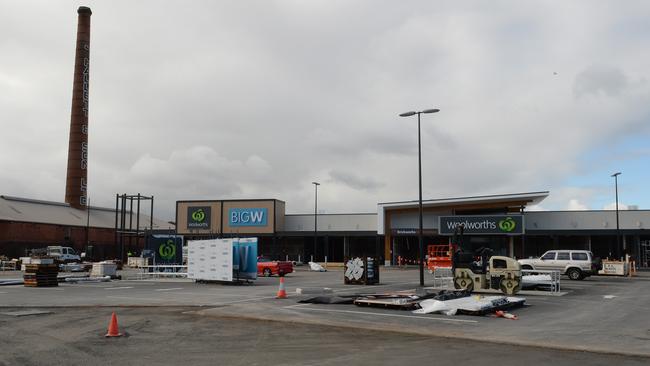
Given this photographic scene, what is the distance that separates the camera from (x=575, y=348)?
1084 centimetres

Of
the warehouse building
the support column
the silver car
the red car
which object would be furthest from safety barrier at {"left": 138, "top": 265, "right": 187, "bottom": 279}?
the support column

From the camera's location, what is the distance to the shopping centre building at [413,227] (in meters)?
56.9

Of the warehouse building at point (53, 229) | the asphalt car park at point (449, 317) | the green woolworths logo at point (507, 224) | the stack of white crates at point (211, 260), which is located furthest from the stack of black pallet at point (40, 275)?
the green woolworths logo at point (507, 224)

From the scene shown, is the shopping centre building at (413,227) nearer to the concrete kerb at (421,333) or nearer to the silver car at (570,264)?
the silver car at (570,264)

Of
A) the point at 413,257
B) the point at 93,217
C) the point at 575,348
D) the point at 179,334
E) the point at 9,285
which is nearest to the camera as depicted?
the point at 575,348

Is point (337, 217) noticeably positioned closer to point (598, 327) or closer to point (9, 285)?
point (9, 285)

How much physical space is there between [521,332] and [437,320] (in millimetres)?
2519

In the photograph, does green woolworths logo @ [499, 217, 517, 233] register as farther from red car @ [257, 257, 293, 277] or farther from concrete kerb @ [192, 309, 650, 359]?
concrete kerb @ [192, 309, 650, 359]

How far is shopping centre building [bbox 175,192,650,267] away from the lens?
5691 cm

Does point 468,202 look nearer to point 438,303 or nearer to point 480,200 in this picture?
point 480,200

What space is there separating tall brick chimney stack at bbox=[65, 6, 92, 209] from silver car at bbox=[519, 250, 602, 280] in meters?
62.9

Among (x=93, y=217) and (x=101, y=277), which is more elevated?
(x=93, y=217)

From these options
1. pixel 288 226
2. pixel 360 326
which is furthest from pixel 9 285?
pixel 288 226

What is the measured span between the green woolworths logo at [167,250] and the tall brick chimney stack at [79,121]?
43149 millimetres
